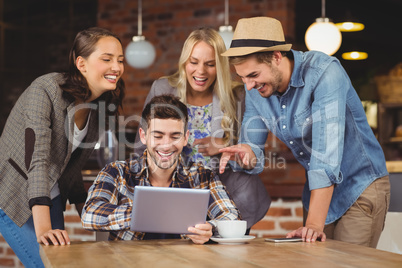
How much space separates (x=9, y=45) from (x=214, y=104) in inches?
206

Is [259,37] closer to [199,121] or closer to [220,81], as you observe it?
[220,81]

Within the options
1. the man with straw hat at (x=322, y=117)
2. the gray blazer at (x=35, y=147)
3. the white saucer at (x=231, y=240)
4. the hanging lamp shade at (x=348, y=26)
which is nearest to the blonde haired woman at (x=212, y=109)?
the man with straw hat at (x=322, y=117)

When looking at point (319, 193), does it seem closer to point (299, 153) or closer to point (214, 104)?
point (299, 153)

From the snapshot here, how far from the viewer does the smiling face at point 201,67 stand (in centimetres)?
229

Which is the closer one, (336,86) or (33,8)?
(336,86)

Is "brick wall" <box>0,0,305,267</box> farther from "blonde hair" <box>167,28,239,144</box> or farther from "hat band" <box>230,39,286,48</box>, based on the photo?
"hat band" <box>230,39,286,48</box>

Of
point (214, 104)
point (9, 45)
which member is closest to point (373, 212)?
point (214, 104)

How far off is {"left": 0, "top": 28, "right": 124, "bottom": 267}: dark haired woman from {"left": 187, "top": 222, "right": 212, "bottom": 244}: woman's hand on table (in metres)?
0.49

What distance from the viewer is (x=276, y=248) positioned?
1.53 meters

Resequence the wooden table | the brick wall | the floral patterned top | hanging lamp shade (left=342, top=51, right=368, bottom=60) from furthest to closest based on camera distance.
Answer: hanging lamp shade (left=342, top=51, right=368, bottom=60) → the brick wall → the floral patterned top → the wooden table

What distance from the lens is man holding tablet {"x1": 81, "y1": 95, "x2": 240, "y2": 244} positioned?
1.90 meters

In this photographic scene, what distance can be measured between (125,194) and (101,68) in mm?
494

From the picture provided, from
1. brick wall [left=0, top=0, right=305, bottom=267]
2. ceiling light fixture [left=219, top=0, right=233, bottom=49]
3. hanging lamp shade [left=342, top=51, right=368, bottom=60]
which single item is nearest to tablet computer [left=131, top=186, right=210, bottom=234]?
ceiling light fixture [left=219, top=0, right=233, bottom=49]

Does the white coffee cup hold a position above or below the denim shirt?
below
